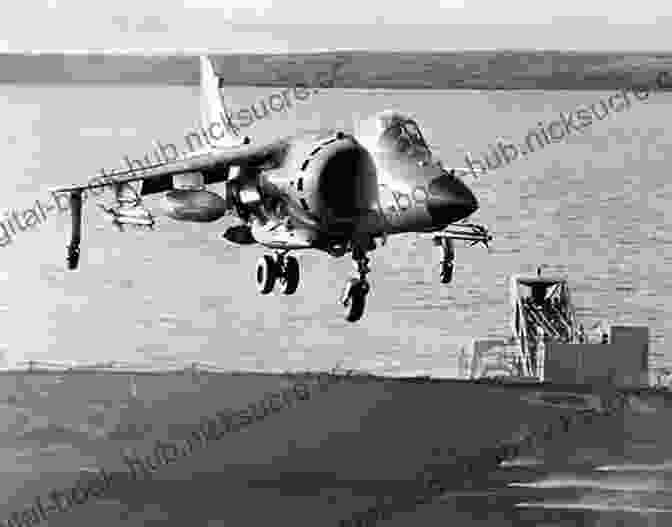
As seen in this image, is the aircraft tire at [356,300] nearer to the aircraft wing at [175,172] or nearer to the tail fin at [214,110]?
the aircraft wing at [175,172]

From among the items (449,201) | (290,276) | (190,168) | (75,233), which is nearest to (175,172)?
(190,168)

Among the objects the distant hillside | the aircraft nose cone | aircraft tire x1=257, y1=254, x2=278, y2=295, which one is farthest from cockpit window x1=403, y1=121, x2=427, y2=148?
the distant hillside

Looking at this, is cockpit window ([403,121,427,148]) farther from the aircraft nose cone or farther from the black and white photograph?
the aircraft nose cone

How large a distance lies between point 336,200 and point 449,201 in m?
1.90

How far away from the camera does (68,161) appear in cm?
3709

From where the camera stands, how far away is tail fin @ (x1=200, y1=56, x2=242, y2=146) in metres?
26.1

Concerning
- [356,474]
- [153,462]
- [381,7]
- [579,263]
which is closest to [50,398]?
[153,462]

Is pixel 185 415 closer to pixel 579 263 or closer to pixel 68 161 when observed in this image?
pixel 579 263

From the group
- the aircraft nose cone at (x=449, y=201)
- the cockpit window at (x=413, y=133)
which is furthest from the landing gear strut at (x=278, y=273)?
the aircraft nose cone at (x=449, y=201)

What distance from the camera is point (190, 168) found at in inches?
928

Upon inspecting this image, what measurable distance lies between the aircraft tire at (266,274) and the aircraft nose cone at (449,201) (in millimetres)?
2991

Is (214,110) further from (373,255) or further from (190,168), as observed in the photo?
(373,255)

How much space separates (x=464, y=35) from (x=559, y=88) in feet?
19.9

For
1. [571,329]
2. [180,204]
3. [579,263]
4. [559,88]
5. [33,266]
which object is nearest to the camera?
[180,204]
